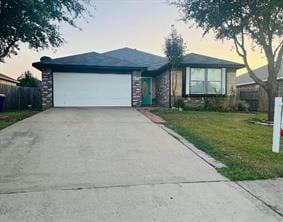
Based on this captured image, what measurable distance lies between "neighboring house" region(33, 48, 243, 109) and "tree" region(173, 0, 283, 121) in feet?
17.7

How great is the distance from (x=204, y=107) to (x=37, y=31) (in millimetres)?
11100

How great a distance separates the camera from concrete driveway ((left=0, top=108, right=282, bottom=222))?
3.77 metres

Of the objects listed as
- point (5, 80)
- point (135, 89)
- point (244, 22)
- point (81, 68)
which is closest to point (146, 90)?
point (135, 89)

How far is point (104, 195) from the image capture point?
4.35m

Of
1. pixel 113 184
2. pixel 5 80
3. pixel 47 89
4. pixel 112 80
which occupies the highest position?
pixel 5 80

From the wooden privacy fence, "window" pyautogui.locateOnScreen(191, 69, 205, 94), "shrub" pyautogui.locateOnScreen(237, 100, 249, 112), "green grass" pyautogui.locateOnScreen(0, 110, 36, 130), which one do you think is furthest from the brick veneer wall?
"green grass" pyautogui.locateOnScreen(0, 110, 36, 130)

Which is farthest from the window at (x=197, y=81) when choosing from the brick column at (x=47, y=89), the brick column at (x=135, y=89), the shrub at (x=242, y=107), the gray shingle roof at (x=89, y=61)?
Answer: the brick column at (x=47, y=89)

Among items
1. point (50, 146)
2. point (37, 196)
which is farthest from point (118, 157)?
point (37, 196)

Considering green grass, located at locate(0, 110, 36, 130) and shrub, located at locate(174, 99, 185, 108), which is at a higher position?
shrub, located at locate(174, 99, 185, 108)

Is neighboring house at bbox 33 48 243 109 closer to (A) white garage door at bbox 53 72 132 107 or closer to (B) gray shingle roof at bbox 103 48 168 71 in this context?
(A) white garage door at bbox 53 72 132 107

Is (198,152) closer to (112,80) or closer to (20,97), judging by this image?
(112,80)

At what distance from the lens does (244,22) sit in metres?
12.9

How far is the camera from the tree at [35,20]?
11853mm

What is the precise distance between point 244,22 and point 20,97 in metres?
16.3
